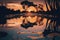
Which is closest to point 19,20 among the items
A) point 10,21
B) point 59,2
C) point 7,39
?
point 10,21

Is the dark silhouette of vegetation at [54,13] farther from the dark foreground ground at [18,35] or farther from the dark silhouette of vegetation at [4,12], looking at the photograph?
the dark silhouette of vegetation at [4,12]

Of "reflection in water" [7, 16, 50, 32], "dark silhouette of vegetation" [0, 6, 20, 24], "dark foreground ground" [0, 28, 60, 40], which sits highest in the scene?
"dark silhouette of vegetation" [0, 6, 20, 24]

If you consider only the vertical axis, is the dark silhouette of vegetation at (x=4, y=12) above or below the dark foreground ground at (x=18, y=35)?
above

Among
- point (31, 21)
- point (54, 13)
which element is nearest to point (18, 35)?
point (31, 21)

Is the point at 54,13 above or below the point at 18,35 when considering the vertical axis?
above

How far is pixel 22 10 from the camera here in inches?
85.0

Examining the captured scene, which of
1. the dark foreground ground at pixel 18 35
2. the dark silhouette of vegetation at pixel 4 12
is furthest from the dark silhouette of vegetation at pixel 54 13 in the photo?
the dark silhouette of vegetation at pixel 4 12

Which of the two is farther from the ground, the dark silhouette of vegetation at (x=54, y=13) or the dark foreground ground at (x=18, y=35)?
the dark silhouette of vegetation at (x=54, y=13)

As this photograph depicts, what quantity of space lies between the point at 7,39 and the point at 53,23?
19.6 inches

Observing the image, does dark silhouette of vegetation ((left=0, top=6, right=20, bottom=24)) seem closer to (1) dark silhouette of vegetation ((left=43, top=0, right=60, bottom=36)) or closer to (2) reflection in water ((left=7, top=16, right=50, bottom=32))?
(2) reflection in water ((left=7, top=16, right=50, bottom=32))

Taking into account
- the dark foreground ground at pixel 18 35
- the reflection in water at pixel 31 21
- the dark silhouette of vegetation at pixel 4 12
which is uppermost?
the dark silhouette of vegetation at pixel 4 12

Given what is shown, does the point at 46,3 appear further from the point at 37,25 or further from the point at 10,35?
the point at 10,35

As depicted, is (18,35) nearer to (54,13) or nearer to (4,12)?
(4,12)

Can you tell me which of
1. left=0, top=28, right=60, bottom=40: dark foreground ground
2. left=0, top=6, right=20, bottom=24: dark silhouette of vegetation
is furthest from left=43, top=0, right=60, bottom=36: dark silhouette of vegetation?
left=0, top=6, right=20, bottom=24: dark silhouette of vegetation
